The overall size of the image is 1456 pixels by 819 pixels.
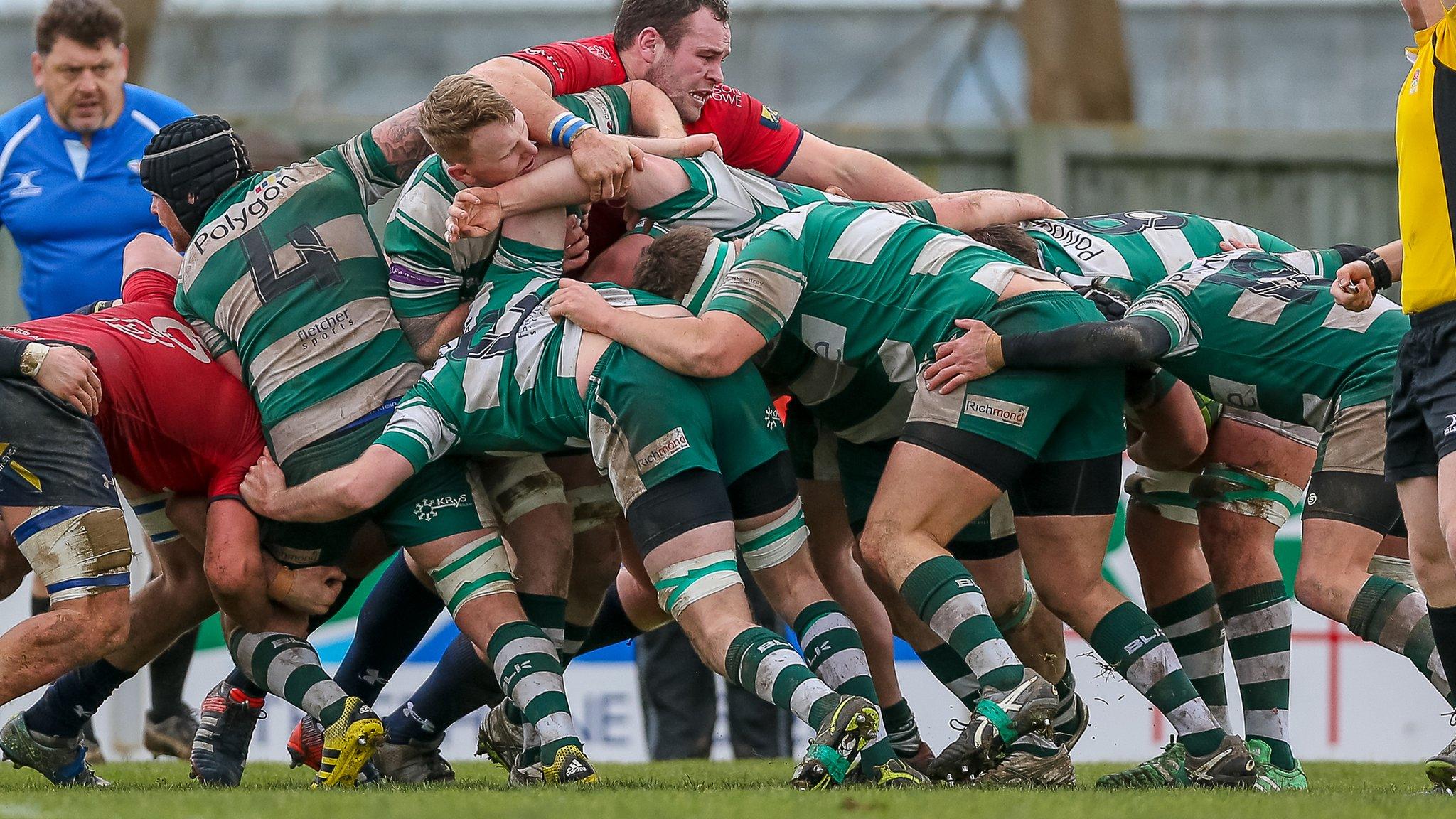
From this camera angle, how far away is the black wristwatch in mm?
4992

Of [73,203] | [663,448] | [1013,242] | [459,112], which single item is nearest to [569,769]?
[663,448]

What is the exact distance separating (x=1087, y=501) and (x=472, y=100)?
217 centimetres

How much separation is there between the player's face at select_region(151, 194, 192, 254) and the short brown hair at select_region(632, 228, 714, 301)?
1583 mm

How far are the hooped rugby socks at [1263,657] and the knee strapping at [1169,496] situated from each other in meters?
0.31

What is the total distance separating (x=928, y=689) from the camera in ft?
27.0

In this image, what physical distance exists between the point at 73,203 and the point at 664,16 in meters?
2.81

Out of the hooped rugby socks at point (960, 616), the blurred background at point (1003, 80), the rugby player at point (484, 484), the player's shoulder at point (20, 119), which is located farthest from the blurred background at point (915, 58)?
the hooped rugby socks at point (960, 616)

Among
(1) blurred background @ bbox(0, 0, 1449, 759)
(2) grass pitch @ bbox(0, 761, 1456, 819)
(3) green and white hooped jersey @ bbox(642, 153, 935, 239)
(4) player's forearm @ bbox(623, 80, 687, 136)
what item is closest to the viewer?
(2) grass pitch @ bbox(0, 761, 1456, 819)

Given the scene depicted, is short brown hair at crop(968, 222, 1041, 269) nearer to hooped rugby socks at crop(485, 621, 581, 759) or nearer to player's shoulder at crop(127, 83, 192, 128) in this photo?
hooped rugby socks at crop(485, 621, 581, 759)

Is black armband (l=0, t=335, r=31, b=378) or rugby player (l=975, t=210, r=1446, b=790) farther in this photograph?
rugby player (l=975, t=210, r=1446, b=790)

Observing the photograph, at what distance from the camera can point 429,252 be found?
5.50 metres

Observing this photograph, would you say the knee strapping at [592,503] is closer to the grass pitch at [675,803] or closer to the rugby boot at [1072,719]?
the grass pitch at [675,803]

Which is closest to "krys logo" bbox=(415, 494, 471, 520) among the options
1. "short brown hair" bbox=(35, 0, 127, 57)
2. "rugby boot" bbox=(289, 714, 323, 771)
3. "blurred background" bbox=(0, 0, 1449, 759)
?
"rugby boot" bbox=(289, 714, 323, 771)

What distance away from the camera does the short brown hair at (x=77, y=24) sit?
23.5 feet
